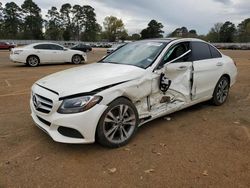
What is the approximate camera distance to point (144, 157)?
3551mm

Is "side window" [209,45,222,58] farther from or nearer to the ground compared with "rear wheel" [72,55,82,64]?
farther from the ground

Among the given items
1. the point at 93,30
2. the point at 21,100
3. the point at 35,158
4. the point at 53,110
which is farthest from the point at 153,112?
the point at 93,30

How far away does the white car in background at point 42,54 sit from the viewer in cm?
1411

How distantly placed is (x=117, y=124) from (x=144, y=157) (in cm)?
61

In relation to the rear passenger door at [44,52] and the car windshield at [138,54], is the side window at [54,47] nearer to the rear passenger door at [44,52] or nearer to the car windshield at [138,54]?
the rear passenger door at [44,52]

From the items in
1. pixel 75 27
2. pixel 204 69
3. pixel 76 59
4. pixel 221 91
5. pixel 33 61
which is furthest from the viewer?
pixel 75 27

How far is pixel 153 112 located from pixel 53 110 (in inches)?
64.4

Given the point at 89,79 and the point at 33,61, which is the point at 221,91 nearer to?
the point at 89,79

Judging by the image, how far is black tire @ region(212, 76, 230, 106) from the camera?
5809mm

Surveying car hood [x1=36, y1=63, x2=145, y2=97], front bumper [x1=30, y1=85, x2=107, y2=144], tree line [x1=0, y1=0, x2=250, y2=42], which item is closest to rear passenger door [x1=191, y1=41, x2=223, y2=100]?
car hood [x1=36, y1=63, x2=145, y2=97]

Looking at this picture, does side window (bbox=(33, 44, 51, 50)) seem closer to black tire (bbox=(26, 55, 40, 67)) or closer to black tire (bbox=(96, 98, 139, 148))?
black tire (bbox=(26, 55, 40, 67))

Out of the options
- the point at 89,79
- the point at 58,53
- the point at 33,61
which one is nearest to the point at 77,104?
the point at 89,79

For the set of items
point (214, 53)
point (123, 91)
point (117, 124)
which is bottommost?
point (117, 124)

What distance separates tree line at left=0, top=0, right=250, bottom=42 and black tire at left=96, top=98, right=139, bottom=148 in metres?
80.2
